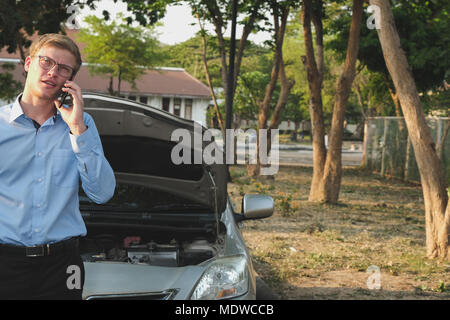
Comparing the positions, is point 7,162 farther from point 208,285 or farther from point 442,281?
point 442,281

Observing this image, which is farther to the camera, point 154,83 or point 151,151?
point 154,83

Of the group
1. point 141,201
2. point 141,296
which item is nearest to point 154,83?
point 141,201

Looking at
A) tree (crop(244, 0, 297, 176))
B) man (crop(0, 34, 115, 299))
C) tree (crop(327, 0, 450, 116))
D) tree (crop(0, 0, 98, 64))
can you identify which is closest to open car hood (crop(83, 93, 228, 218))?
man (crop(0, 34, 115, 299))

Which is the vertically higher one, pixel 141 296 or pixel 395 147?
pixel 395 147

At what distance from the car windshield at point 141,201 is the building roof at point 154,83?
44.2 m

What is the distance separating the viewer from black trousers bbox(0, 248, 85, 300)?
2.63 meters

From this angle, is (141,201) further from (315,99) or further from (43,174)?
(315,99)

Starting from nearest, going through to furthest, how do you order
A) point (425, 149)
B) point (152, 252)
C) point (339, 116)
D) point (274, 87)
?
point (152, 252) < point (425, 149) < point (339, 116) < point (274, 87)

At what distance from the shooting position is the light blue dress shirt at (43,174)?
263cm

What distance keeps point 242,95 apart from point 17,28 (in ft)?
84.8

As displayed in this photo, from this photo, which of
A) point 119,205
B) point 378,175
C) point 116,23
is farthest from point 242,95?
point 119,205

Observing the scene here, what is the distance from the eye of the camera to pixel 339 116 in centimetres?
1271

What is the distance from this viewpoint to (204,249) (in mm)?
4191

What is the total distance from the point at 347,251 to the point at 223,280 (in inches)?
208
